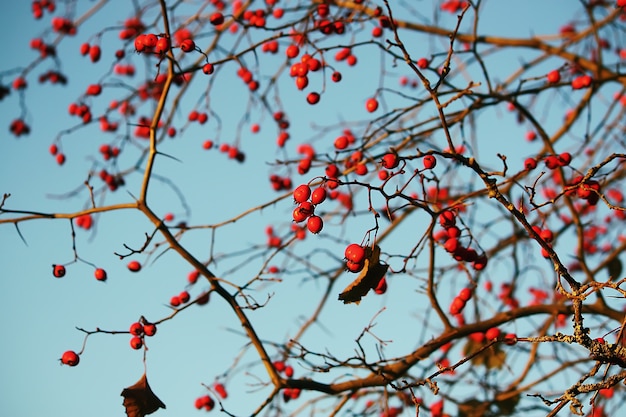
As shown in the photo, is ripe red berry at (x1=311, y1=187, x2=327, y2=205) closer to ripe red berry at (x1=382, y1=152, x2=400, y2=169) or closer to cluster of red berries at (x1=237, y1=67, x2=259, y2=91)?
ripe red berry at (x1=382, y1=152, x2=400, y2=169)

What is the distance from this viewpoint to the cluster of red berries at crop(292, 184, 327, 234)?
76.5 inches

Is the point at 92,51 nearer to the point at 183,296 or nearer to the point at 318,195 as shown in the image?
the point at 183,296

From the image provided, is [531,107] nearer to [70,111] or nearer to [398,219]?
[398,219]

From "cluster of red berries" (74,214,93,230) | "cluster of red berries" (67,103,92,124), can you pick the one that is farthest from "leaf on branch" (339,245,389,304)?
"cluster of red berries" (74,214,93,230)

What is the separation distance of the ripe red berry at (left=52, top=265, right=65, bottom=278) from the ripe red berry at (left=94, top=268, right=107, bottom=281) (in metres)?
0.15

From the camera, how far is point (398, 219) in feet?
12.1

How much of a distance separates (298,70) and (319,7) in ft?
1.75

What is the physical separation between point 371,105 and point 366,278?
1683mm

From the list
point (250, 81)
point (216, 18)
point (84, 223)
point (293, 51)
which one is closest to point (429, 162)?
point (216, 18)

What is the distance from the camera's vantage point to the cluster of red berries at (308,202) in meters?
1.94

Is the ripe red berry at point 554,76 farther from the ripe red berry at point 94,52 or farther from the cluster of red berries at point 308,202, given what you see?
the ripe red berry at point 94,52

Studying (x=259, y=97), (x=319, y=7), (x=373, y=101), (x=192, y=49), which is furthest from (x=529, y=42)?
(x=192, y=49)

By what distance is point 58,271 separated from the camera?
9.37ft

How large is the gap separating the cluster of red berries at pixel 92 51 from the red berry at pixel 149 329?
2.71m
